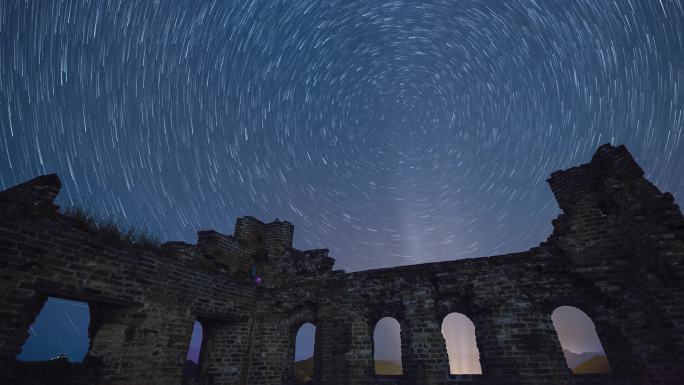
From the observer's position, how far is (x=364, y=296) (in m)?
10.7

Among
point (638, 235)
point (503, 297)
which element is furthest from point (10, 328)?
point (638, 235)

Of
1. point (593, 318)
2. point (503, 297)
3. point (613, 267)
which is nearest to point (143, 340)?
point (503, 297)

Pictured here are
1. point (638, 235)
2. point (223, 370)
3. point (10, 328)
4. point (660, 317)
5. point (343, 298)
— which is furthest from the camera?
point (343, 298)

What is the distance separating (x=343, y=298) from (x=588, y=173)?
30.3 ft

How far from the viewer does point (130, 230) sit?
26.5 feet

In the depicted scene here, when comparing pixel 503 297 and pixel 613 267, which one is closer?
pixel 613 267

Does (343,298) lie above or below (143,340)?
above

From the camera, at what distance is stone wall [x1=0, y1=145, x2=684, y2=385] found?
248 inches

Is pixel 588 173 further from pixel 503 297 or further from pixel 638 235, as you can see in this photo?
pixel 503 297

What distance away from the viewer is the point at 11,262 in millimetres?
5527

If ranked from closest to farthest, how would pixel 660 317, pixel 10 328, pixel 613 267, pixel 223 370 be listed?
pixel 10 328
pixel 660 317
pixel 613 267
pixel 223 370

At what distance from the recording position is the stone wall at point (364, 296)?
629cm

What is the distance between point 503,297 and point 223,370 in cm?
949

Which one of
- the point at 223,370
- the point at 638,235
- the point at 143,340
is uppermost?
the point at 638,235
